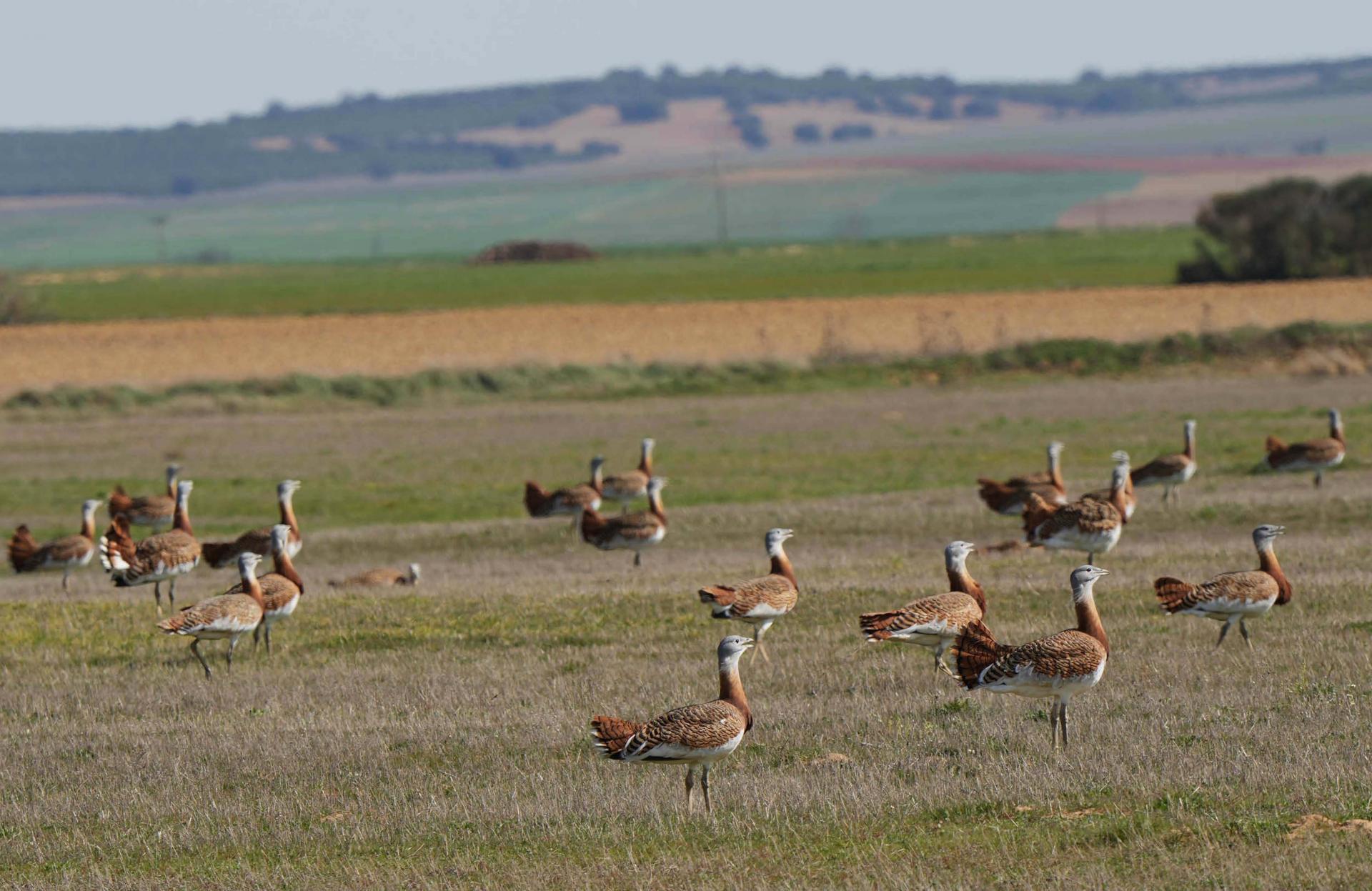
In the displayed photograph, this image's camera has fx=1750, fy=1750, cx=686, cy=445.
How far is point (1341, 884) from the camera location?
8.98m

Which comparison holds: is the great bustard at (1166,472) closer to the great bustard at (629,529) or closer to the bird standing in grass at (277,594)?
the great bustard at (629,529)

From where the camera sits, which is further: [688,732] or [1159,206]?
[1159,206]

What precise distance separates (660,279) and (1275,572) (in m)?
110

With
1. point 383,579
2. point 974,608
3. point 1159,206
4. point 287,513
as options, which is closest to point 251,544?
point 287,513

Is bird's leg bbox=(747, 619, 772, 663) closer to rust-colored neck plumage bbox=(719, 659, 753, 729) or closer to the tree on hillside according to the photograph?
rust-colored neck plumage bbox=(719, 659, 753, 729)

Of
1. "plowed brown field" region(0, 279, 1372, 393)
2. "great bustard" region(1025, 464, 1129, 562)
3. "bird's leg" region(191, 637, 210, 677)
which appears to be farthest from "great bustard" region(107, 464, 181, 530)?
"plowed brown field" region(0, 279, 1372, 393)

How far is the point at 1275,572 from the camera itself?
16703mm

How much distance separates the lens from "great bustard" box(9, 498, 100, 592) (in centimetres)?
2548

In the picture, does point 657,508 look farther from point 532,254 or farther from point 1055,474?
point 532,254

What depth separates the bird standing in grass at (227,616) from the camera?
56.6 ft

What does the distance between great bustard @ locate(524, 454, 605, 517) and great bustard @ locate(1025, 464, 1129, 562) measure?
9133mm

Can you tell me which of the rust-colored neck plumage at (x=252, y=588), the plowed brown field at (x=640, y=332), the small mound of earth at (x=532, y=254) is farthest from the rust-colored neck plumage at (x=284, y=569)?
the small mound of earth at (x=532, y=254)

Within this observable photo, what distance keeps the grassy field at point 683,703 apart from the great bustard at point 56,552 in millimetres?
522

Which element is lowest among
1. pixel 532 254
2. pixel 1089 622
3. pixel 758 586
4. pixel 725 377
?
pixel 532 254
